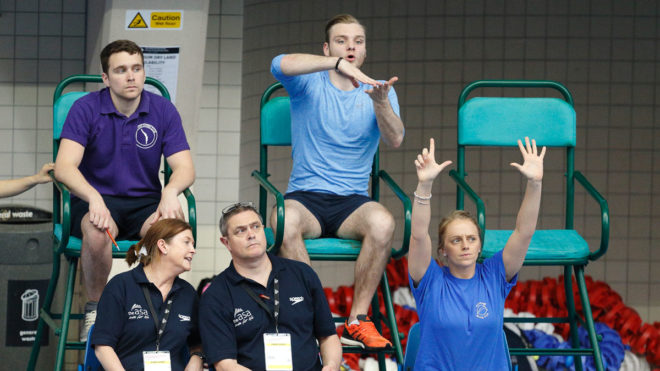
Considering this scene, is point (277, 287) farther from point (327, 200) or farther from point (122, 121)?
point (122, 121)

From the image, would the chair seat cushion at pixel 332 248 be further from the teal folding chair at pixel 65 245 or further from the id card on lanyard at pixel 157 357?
the id card on lanyard at pixel 157 357

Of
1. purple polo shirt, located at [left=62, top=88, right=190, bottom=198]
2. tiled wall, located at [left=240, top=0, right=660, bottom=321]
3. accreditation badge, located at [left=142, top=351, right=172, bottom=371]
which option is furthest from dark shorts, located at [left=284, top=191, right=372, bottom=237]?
tiled wall, located at [left=240, top=0, right=660, bottom=321]

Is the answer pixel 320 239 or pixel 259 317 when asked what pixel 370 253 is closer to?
pixel 320 239

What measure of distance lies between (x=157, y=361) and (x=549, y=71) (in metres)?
4.32

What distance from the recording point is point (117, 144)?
13.3ft

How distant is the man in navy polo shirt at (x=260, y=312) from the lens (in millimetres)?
3414

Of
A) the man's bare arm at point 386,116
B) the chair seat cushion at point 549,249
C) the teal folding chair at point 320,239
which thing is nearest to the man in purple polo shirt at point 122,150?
the teal folding chair at point 320,239

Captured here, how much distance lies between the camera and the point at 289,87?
4215 millimetres

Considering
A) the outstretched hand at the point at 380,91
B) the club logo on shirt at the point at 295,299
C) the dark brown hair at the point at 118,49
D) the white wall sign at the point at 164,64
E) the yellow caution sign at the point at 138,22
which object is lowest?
the club logo on shirt at the point at 295,299

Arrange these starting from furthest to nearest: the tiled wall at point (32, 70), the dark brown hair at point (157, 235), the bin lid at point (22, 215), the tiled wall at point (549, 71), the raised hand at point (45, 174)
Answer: the tiled wall at point (549, 71)
the tiled wall at point (32, 70)
the bin lid at point (22, 215)
the raised hand at point (45, 174)
the dark brown hair at point (157, 235)

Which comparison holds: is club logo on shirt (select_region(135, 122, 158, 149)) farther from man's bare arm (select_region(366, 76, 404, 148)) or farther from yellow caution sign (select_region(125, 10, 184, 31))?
yellow caution sign (select_region(125, 10, 184, 31))

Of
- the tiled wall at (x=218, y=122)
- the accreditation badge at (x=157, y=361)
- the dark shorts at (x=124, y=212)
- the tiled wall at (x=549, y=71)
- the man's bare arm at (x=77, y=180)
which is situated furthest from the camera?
the tiled wall at (x=549, y=71)

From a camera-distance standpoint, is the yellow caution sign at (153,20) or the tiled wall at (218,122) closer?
the yellow caution sign at (153,20)

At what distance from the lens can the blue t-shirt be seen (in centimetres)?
350
